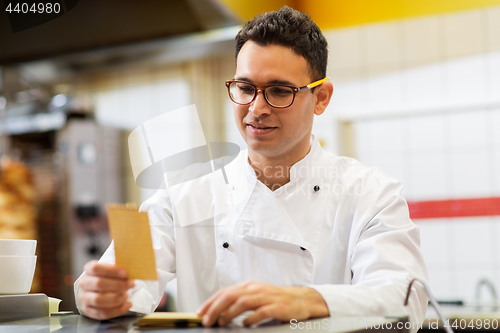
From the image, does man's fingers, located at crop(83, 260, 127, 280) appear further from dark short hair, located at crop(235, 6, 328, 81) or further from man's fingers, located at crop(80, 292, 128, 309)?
dark short hair, located at crop(235, 6, 328, 81)

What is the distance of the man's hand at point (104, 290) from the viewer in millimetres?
797

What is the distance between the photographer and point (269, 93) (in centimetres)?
119

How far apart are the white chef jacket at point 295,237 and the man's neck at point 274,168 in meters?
0.04

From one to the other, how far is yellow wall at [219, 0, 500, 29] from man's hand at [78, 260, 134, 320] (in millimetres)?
2440

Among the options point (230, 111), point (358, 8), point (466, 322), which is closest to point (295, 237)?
point (466, 322)

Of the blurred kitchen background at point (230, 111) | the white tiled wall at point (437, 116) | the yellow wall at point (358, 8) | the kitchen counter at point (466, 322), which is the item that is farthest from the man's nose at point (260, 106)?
the white tiled wall at point (437, 116)

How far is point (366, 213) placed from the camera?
1167mm

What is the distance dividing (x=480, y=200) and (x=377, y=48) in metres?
1.21

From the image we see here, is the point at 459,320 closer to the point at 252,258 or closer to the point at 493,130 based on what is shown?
the point at 252,258

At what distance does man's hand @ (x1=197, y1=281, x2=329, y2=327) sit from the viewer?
73 centimetres

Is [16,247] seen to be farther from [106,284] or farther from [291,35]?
[291,35]

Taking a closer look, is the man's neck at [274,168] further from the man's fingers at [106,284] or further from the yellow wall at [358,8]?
the yellow wall at [358,8]

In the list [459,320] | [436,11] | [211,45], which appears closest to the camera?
[459,320]

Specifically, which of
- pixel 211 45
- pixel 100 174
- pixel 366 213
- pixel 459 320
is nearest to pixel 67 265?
pixel 100 174
